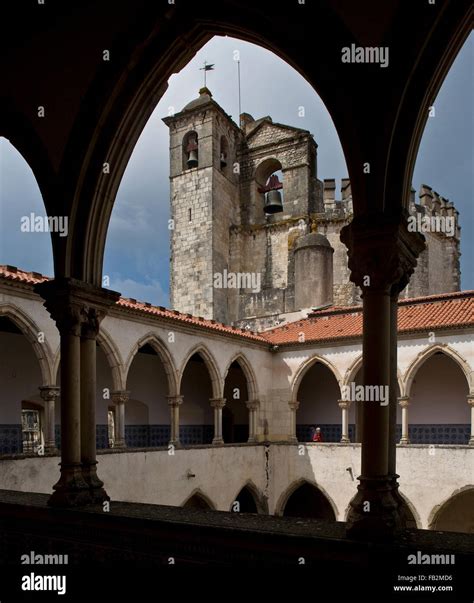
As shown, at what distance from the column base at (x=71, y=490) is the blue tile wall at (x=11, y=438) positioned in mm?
8664

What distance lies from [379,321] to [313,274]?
59.8 ft

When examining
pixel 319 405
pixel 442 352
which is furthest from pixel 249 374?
pixel 442 352

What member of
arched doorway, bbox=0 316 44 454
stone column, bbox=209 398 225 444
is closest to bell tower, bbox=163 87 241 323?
stone column, bbox=209 398 225 444

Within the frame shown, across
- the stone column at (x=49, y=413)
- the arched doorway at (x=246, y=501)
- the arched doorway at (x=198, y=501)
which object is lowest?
the arched doorway at (x=246, y=501)

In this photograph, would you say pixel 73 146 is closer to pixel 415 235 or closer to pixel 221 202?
pixel 415 235

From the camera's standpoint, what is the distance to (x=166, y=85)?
4.91 meters

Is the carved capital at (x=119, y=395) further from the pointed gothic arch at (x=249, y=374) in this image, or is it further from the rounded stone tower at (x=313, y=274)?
the rounded stone tower at (x=313, y=274)

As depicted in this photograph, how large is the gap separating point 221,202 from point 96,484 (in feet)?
76.3

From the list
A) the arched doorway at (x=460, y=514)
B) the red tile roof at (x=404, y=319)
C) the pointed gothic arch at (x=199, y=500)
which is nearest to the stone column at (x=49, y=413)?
the pointed gothic arch at (x=199, y=500)

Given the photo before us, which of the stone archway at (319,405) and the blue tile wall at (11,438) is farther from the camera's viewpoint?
the stone archway at (319,405)

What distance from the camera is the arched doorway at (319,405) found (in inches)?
711

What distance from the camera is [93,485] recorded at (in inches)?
185

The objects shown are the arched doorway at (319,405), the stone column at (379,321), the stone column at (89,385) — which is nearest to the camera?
the stone column at (379,321)

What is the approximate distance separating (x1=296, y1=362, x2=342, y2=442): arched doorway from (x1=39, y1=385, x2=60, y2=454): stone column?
924cm
